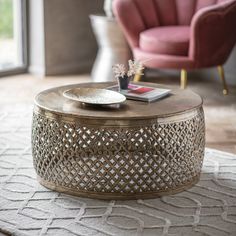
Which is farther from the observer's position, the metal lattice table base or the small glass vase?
the small glass vase

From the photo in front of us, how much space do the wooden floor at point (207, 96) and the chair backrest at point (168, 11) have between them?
23.4 inches

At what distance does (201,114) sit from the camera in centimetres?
276

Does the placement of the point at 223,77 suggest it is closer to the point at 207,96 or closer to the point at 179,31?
the point at 207,96

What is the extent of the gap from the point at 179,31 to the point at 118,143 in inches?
83.5

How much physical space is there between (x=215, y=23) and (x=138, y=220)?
2319 millimetres

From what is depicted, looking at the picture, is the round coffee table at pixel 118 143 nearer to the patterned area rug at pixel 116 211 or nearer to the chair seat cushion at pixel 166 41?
the patterned area rug at pixel 116 211

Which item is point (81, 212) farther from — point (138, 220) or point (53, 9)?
point (53, 9)

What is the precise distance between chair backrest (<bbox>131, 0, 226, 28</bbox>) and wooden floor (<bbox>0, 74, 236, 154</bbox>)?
0.60 metres

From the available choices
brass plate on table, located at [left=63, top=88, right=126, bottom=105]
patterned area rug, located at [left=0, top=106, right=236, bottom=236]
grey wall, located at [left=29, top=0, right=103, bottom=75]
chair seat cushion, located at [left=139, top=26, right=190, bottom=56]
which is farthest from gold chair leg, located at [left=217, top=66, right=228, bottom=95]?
brass plate on table, located at [left=63, top=88, right=126, bottom=105]

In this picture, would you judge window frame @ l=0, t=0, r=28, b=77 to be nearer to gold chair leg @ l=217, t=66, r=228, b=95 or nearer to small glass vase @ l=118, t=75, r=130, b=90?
gold chair leg @ l=217, t=66, r=228, b=95

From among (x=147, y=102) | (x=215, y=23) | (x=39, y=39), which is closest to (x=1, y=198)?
(x=147, y=102)

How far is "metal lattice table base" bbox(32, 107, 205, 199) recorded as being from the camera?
253 centimetres

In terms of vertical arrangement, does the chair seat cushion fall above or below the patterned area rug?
above

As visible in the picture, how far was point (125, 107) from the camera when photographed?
2664mm
